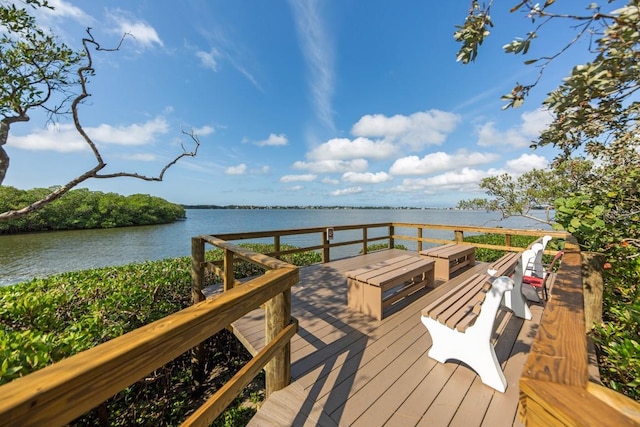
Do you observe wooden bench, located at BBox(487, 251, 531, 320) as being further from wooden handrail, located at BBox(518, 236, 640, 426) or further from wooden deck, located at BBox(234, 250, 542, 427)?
wooden handrail, located at BBox(518, 236, 640, 426)

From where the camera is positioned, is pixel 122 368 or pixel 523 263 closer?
pixel 122 368

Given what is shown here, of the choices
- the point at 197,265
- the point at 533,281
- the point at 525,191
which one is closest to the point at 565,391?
the point at 533,281

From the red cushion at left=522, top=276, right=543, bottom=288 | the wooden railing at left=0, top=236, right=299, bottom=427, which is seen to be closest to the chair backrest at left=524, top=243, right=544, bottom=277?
the red cushion at left=522, top=276, right=543, bottom=288

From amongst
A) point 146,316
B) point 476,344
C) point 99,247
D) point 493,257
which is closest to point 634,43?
point 476,344

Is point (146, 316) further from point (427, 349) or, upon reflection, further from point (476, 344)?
point (476, 344)

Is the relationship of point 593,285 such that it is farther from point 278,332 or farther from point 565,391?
point 278,332

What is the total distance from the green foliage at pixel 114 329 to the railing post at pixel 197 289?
0.36 ft

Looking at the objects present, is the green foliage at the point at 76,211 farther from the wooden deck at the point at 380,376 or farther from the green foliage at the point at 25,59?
the wooden deck at the point at 380,376

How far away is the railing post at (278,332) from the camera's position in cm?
184

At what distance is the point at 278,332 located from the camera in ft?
6.06

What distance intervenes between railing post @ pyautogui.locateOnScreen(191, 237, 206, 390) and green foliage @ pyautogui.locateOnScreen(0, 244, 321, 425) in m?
0.11

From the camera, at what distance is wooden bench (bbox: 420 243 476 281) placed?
461 cm

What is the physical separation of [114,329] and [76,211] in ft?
115

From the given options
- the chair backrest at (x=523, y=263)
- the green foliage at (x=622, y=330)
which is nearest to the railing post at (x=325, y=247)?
the chair backrest at (x=523, y=263)
